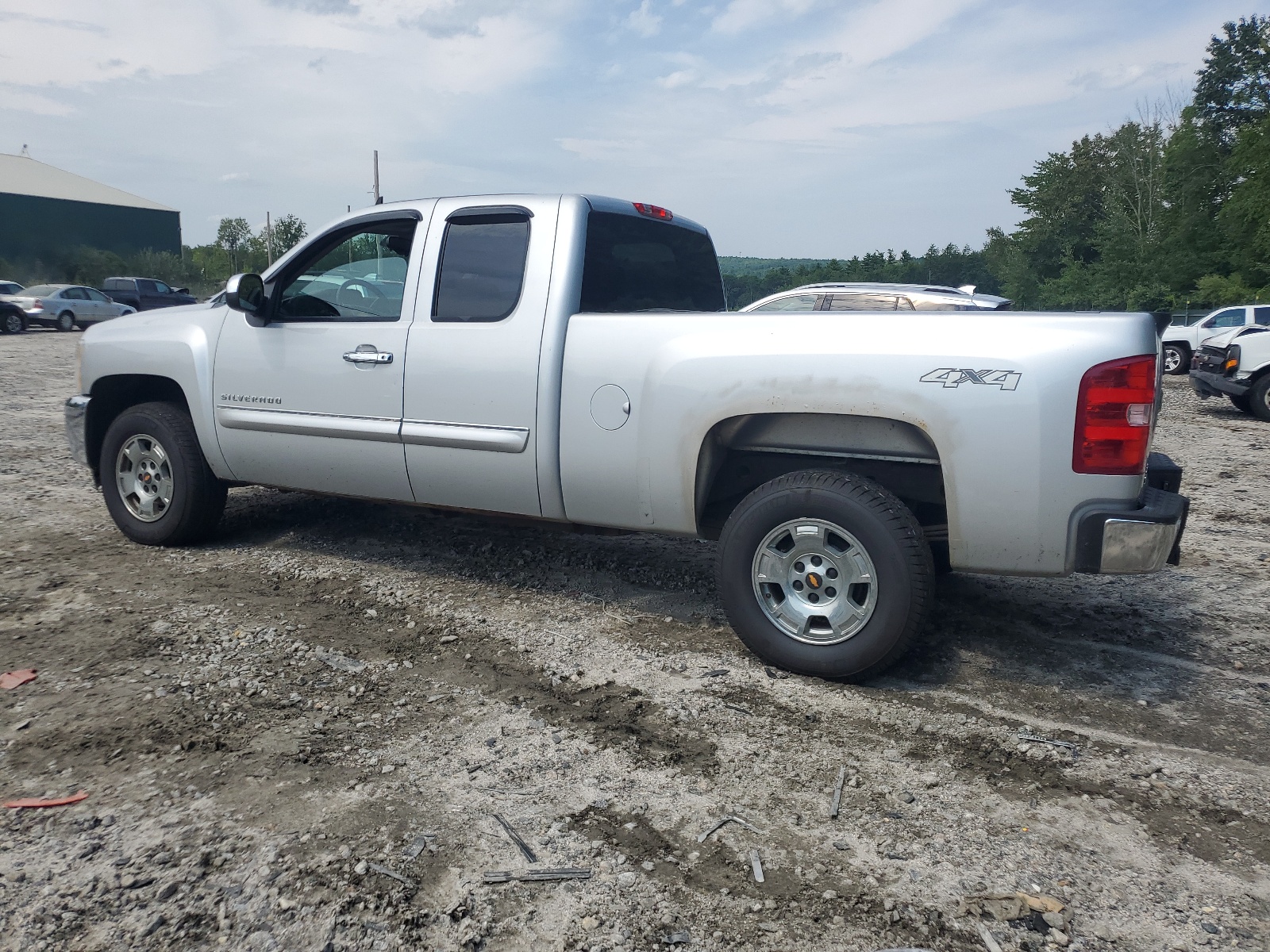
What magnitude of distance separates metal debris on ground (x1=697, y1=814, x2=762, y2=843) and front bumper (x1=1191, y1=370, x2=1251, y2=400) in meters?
13.5

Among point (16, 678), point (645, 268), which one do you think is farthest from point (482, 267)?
point (16, 678)

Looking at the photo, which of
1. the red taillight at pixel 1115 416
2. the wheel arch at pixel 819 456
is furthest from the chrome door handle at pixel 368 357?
the red taillight at pixel 1115 416

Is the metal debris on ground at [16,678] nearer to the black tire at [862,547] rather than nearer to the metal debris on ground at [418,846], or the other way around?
the metal debris on ground at [418,846]

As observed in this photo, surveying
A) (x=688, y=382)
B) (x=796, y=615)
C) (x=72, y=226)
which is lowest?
(x=796, y=615)

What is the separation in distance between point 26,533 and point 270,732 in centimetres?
370

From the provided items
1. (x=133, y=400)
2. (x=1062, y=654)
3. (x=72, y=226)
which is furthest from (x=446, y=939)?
(x=72, y=226)

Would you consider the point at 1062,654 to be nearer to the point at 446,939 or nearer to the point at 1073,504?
the point at 1073,504

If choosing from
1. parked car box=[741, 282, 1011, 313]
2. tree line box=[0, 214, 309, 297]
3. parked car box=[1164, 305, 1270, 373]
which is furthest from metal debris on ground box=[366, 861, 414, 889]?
tree line box=[0, 214, 309, 297]

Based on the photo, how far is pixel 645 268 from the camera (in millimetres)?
4996

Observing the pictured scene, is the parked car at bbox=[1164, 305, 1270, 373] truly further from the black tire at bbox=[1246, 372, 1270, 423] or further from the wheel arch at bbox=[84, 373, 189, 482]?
the wheel arch at bbox=[84, 373, 189, 482]

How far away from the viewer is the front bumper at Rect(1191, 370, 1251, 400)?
43.8ft

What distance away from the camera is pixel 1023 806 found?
2.96 m

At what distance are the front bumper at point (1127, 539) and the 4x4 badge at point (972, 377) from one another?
57 cm

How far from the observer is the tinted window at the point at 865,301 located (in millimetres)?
12438
